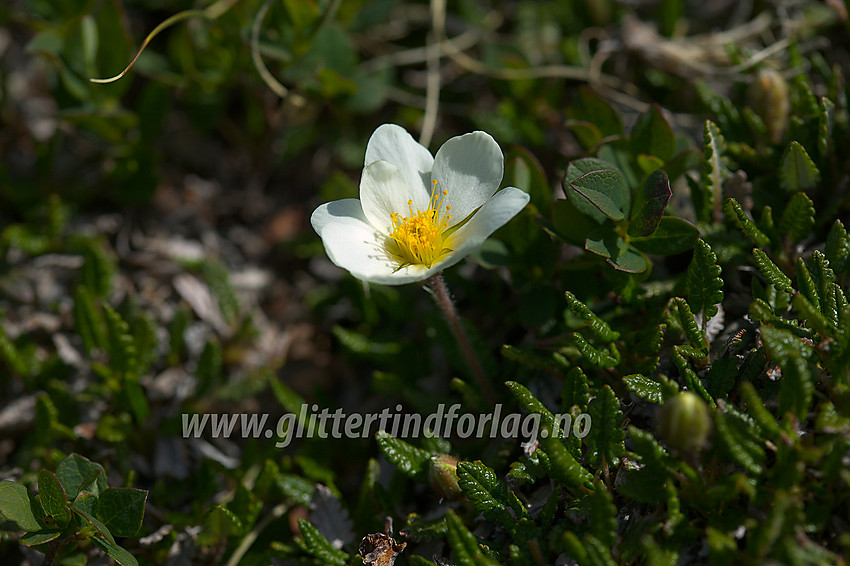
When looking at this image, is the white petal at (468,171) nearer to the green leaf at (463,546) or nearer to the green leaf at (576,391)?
the green leaf at (576,391)

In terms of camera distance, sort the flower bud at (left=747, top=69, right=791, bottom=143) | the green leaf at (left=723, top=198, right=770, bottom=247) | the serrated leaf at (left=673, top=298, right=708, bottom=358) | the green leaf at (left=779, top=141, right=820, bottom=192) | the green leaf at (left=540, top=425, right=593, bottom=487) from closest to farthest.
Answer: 1. the green leaf at (left=540, top=425, right=593, bottom=487)
2. the serrated leaf at (left=673, top=298, right=708, bottom=358)
3. the green leaf at (left=723, top=198, right=770, bottom=247)
4. the green leaf at (left=779, top=141, right=820, bottom=192)
5. the flower bud at (left=747, top=69, right=791, bottom=143)

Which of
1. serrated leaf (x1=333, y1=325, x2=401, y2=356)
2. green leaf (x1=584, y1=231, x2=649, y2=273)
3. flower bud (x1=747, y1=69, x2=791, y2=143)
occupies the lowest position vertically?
serrated leaf (x1=333, y1=325, x2=401, y2=356)

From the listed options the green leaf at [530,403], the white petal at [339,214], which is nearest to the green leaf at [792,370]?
the green leaf at [530,403]

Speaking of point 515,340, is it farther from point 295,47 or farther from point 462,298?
point 295,47

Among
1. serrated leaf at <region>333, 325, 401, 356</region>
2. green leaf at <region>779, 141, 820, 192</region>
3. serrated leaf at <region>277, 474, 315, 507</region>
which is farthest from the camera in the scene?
serrated leaf at <region>333, 325, 401, 356</region>

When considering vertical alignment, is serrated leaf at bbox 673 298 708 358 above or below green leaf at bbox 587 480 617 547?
above

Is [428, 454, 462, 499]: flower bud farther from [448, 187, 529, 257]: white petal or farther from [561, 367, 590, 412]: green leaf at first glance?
[448, 187, 529, 257]: white petal

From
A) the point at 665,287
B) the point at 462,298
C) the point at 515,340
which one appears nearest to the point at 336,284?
the point at 462,298

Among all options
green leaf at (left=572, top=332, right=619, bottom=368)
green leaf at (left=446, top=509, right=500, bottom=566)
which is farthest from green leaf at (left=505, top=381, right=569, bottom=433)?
green leaf at (left=446, top=509, right=500, bottom=566)

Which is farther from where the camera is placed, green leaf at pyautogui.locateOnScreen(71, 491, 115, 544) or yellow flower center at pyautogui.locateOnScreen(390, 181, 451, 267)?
yellow flower center at pyautogui.locateOnScreen(390, 181, 451, 267)
